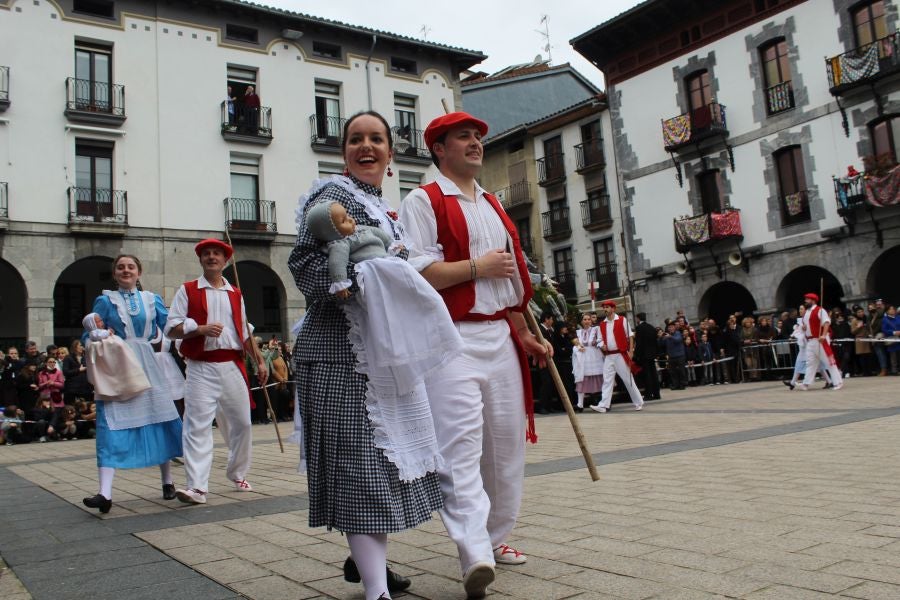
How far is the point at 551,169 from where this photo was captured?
3506cm

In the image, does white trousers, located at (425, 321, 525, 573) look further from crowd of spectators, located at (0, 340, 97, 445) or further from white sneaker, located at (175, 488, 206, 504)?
crowd of spectators, located at (0, 340, 97, 445)

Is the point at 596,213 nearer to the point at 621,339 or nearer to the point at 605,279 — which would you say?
the point at 605,279

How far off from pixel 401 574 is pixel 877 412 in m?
7.98

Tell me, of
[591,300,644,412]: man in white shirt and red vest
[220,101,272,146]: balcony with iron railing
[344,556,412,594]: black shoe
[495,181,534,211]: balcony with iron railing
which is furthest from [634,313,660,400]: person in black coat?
[495,181,534,211]: balcony with iron railing

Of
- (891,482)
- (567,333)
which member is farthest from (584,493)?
(567,333)

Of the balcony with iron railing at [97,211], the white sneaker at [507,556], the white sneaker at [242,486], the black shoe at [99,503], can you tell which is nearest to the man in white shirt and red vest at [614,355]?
the white sneaker at [242,486]

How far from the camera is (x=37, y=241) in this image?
68.1 ft

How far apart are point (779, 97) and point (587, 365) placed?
16009 mm

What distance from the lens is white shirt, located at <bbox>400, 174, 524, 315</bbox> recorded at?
3.31 metres

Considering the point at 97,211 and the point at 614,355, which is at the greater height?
the point at 97,211

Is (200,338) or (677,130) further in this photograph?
(677,130)

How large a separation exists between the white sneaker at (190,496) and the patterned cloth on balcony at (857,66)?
2351 centimetres

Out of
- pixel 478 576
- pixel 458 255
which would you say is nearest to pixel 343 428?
pixel 478 576

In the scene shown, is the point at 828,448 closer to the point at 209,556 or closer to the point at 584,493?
the point at 584,493
